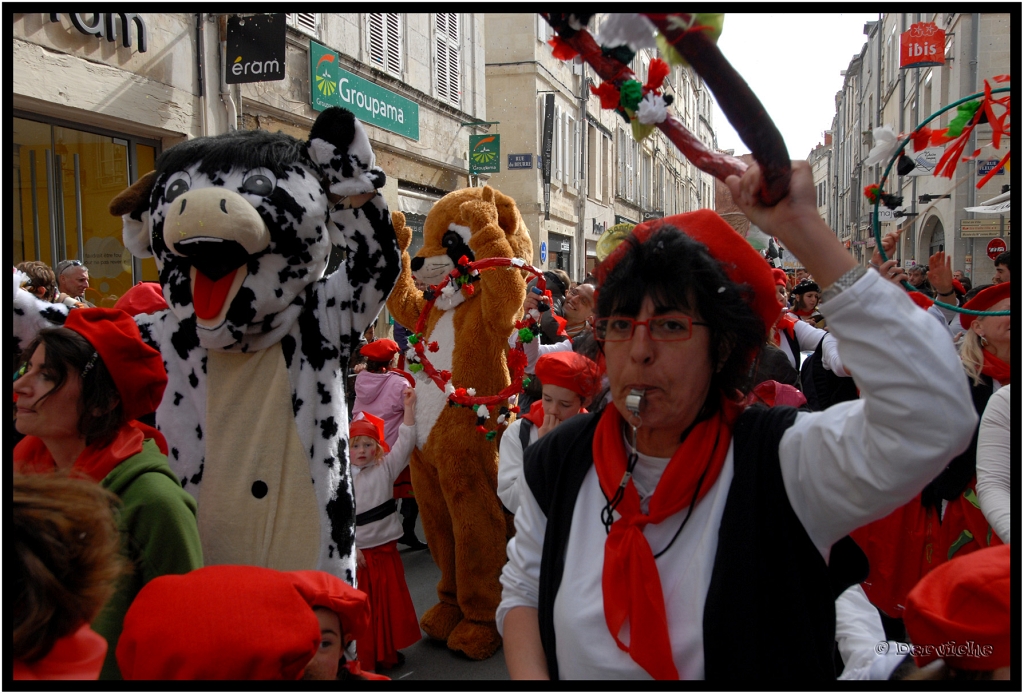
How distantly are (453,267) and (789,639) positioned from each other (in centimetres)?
313

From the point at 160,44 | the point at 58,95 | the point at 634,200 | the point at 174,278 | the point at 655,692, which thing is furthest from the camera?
the point at 634,200

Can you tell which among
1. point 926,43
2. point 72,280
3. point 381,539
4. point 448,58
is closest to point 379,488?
point 381,539

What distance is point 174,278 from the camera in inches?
89.4

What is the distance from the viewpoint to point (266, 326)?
2.26m

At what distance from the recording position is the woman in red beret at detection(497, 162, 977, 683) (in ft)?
3.86

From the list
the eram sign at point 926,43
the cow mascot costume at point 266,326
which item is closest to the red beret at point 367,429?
the cow mascot costume at point 266,326

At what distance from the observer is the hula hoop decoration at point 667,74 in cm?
117

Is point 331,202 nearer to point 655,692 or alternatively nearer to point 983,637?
point 655,692

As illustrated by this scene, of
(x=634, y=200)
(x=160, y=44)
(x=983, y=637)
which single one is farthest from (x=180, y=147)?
(x=634, y=200)

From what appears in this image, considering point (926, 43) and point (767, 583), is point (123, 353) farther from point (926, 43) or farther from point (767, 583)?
point (926, 43)

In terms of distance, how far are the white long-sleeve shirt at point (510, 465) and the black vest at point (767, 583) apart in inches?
62.0

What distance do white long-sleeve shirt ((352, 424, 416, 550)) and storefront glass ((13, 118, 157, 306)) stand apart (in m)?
4.39

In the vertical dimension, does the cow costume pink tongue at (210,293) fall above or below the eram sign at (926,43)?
below

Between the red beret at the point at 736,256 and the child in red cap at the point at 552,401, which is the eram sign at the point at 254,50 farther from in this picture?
the red beret at the point at 736,256
